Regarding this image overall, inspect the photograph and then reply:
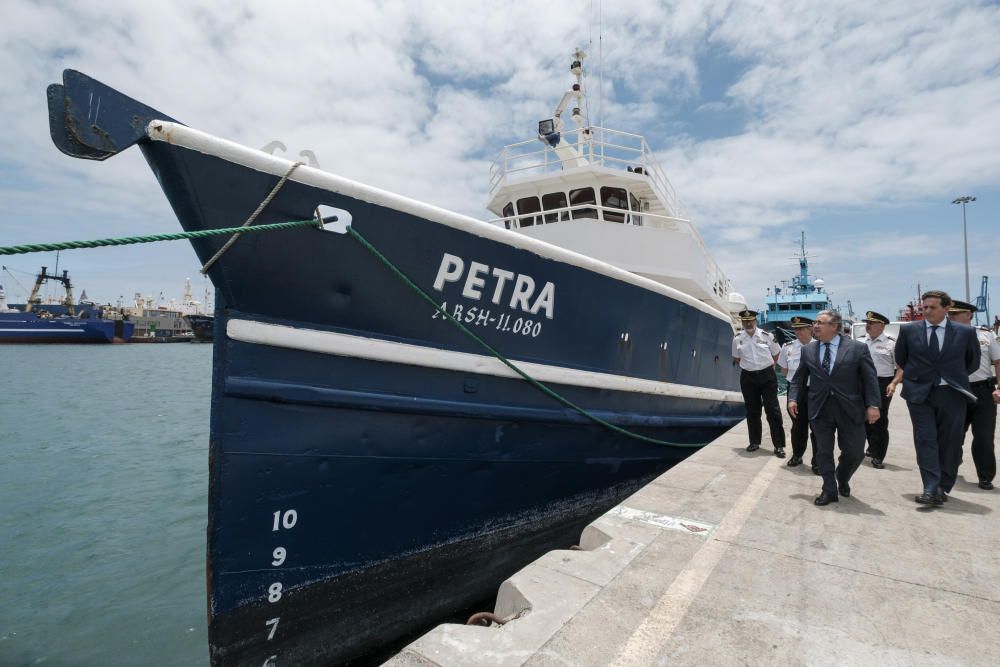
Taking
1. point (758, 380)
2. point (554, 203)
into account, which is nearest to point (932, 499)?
point (758, 380)

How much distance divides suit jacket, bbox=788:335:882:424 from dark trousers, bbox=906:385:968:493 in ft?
1.38

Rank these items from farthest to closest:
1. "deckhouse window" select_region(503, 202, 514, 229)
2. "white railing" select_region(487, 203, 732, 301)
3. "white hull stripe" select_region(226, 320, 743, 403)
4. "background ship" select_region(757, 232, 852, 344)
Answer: "background ship" select_region(757, 232, 852, 344) → "deckhouse window" select_region(503, 202, 514, 229) → "white railing" select_region(487, 203, 732, 301) → "white hull stripe" select_region(226, 320, 743, 403)

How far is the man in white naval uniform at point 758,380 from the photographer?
5.38 metres

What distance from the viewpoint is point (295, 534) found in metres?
3.19

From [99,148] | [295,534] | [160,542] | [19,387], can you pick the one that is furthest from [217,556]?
[19,387]

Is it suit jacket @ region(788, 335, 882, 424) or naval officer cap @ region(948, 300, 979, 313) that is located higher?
naval officer cap @ region(948, 300, 979, 313)

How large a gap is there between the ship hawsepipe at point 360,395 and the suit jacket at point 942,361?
7.70ft

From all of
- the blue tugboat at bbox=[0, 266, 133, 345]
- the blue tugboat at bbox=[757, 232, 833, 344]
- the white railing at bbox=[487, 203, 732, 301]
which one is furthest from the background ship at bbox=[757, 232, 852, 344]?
the blue tugboat at bbox=[0, 266, 133, 345]

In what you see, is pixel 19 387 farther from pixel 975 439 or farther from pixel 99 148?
pixel 975 439

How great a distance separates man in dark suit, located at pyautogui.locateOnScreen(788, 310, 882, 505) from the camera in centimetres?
370

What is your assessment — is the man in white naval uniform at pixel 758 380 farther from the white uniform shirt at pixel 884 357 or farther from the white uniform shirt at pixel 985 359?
the white uniform shirt at pixel 985 359

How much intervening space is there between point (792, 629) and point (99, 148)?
157 inches

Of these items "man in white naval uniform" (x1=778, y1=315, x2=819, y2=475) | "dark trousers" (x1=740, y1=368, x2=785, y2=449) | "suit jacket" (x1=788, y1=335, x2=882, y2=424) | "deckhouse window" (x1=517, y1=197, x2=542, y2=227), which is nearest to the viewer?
"suit jacket" (x1=788, y1=335, x2=882, y2=424)

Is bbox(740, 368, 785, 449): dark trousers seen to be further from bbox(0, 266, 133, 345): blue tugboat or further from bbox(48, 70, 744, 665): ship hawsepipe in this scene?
bbox(0, 266, 133, 345): blue tugboat
